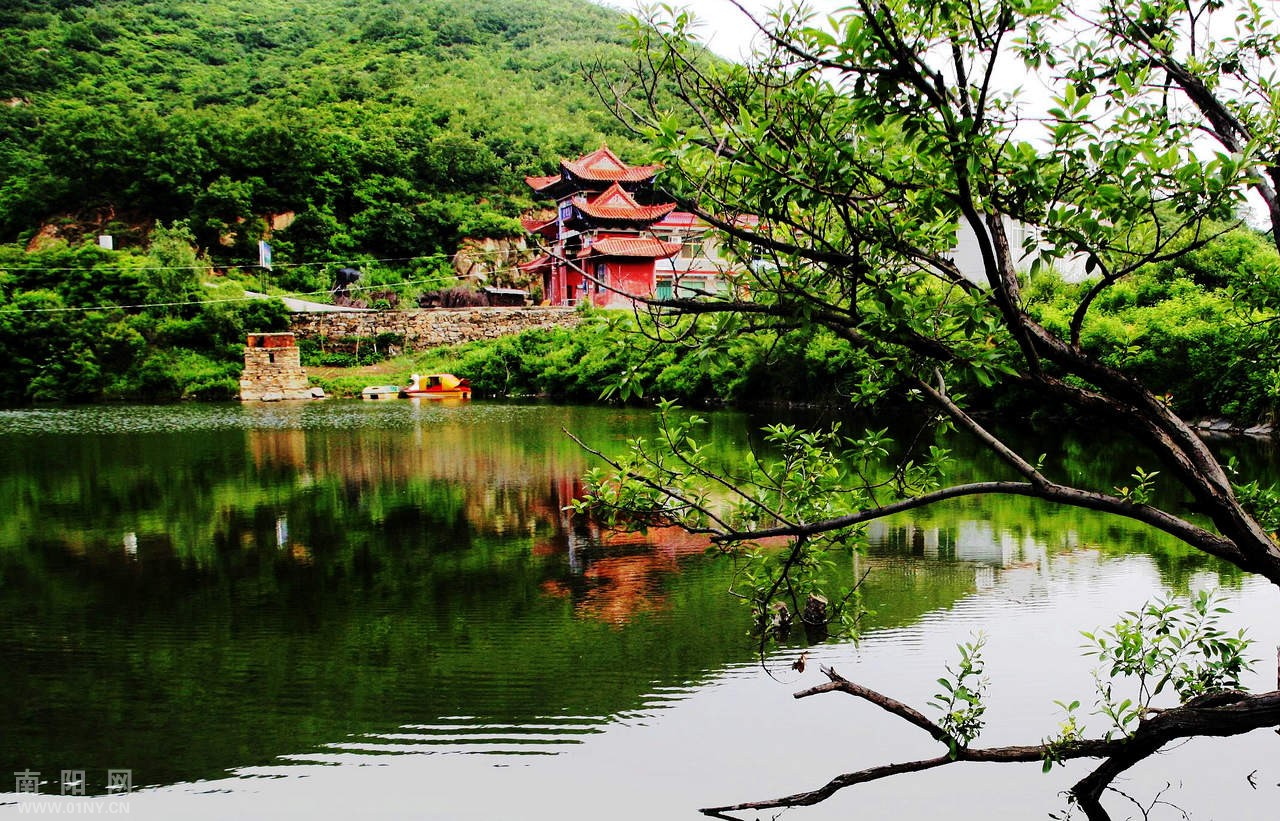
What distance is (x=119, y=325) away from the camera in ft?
91.4

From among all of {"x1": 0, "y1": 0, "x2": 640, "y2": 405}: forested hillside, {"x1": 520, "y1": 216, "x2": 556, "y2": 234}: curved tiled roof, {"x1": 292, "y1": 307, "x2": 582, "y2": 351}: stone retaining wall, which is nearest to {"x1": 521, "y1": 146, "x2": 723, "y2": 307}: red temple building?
{"x1": 520, "y1": 216, "x2": 556, "y2": 234}: curved tiled roof

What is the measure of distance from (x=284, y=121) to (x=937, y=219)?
43.1 meters

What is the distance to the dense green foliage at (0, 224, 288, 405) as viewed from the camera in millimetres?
27391

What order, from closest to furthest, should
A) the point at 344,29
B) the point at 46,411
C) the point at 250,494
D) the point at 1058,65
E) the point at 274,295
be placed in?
1. the point at 1058,65
2. the point at 250,494
3. the point at 46,411
4. the point at 274,295
5. the point at 344,29

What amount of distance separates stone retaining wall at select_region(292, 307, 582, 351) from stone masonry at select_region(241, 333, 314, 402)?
114 inches

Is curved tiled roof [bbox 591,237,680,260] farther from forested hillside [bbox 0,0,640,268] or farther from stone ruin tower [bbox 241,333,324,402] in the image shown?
forested hillside [bbox 0,0,640,268]

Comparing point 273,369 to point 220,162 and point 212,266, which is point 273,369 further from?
point 220,162

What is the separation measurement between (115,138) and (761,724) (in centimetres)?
4018

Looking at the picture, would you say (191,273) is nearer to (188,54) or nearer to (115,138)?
(115,138)

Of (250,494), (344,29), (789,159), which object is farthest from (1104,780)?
(344,29)

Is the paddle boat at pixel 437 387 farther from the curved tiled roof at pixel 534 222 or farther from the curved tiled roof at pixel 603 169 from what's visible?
the curved tiled roof at pixel 534 222

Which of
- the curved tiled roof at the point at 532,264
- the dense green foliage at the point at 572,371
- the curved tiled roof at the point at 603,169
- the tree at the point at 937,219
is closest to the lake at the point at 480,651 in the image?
the tree at the point at 937,219

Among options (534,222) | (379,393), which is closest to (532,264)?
(534,222)

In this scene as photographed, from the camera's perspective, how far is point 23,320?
2703 centimetres
